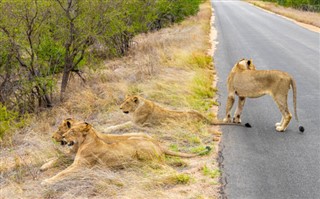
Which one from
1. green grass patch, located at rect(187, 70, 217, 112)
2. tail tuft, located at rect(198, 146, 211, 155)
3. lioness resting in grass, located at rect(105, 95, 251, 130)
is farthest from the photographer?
green grass patch, located at rect(187, 70, 217, 112)

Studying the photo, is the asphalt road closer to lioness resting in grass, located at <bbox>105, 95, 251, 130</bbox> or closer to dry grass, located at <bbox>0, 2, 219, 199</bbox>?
dry grass, located at <bbox>0, 2, 219, 199</bbox>

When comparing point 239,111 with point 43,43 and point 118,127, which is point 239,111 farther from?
point 43,43

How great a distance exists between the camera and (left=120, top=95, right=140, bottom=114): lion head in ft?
29.3

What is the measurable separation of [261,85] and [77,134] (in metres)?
3.81

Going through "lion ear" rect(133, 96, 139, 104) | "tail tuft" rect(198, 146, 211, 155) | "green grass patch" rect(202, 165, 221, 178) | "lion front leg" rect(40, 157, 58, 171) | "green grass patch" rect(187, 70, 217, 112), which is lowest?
"green grass patch" rect(187, 70, 217, 112)

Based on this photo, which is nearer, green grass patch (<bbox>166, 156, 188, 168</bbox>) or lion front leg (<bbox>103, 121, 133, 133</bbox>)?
green grass patch (<bbox>166, 156, 188, 168</bbox>)

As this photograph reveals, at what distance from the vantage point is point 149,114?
8906 mm

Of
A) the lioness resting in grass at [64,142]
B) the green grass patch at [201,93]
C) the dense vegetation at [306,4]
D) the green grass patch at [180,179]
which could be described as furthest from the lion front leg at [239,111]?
the dense vegetation at [306,4]

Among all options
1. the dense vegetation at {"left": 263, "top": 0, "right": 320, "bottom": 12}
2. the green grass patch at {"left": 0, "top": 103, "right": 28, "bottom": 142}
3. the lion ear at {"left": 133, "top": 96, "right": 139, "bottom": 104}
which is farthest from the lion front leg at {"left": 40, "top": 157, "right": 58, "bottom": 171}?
the dense vegetation at {"left": 263, "top": 0, "right": 320, "bottom": 12}

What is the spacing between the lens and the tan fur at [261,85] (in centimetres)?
850

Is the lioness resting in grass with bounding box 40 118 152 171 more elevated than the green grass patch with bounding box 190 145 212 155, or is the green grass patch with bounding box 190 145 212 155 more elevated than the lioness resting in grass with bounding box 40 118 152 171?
the lioness resting in grass with bounding box 40 118 152 171

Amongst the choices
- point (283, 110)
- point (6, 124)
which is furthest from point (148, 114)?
point (6, 124)

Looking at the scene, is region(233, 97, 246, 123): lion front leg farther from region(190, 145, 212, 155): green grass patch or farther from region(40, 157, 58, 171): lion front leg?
region(40, 157, 58, 171): lion front leg

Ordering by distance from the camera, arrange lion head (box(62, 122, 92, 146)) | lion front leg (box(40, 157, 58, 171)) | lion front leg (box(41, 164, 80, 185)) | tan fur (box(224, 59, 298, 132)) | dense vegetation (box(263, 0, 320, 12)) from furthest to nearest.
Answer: dense vegetation (box(263, 0, 320, 12))
tan fur (box(224, 59, 298, 132))
lion front leg (box(40, 157, 58, 171))
lion head (box(62, 122, 92, 146))
lion front leg (box(41, 164, 80, 185))
